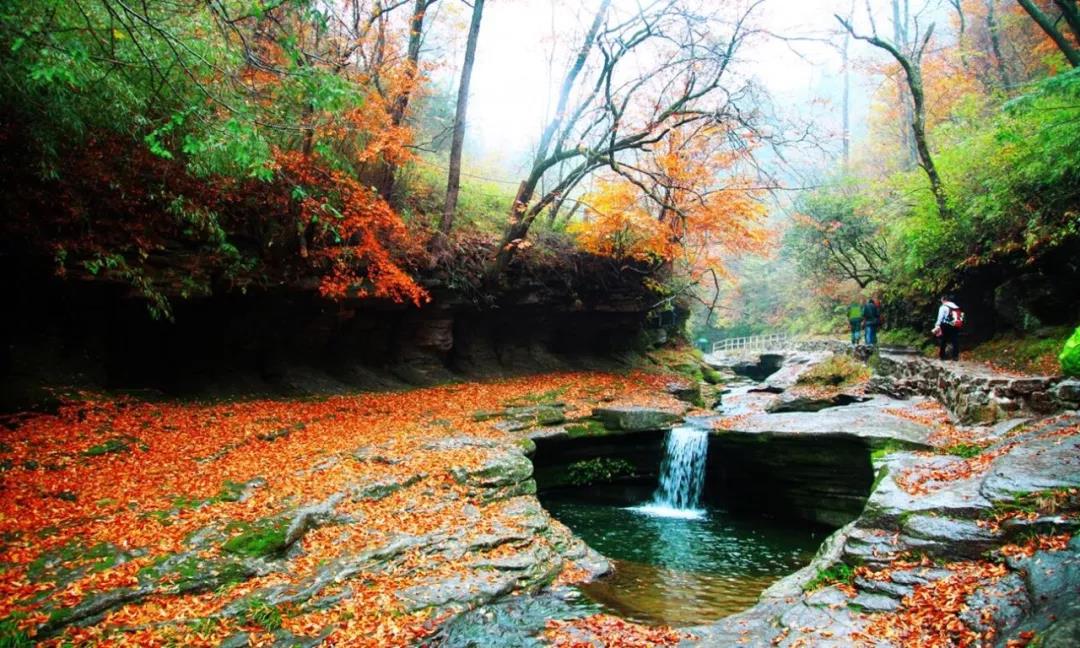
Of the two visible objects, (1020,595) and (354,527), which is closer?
(1020,595)

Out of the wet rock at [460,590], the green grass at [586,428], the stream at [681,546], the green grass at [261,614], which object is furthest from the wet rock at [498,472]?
the green grass at [261,614]

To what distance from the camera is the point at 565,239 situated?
1959 cm

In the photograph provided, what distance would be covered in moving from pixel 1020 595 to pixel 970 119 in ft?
61.4

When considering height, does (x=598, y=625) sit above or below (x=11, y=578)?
below

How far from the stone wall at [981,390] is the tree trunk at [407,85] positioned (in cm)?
1321

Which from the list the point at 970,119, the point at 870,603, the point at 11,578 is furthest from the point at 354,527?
the point at 970,119

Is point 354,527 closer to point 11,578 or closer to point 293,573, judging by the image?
point 293,573

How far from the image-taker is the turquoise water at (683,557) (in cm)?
682

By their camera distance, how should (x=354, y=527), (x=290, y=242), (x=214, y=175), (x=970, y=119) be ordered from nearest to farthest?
(x=354, y=527)
(x=214, y=175)
(x=290, y=242)
(x=970, y=119)

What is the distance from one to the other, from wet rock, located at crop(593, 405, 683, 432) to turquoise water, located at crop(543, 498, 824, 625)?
195 cm

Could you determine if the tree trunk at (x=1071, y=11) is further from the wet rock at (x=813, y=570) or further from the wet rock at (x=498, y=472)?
the wet rock at (x=498, y=472)

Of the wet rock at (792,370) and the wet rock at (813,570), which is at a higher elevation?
the wet rock at (792,370)

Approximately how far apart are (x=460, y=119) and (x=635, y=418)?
9489 millimetres

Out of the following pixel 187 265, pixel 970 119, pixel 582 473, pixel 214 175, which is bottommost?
pixel 582 473
